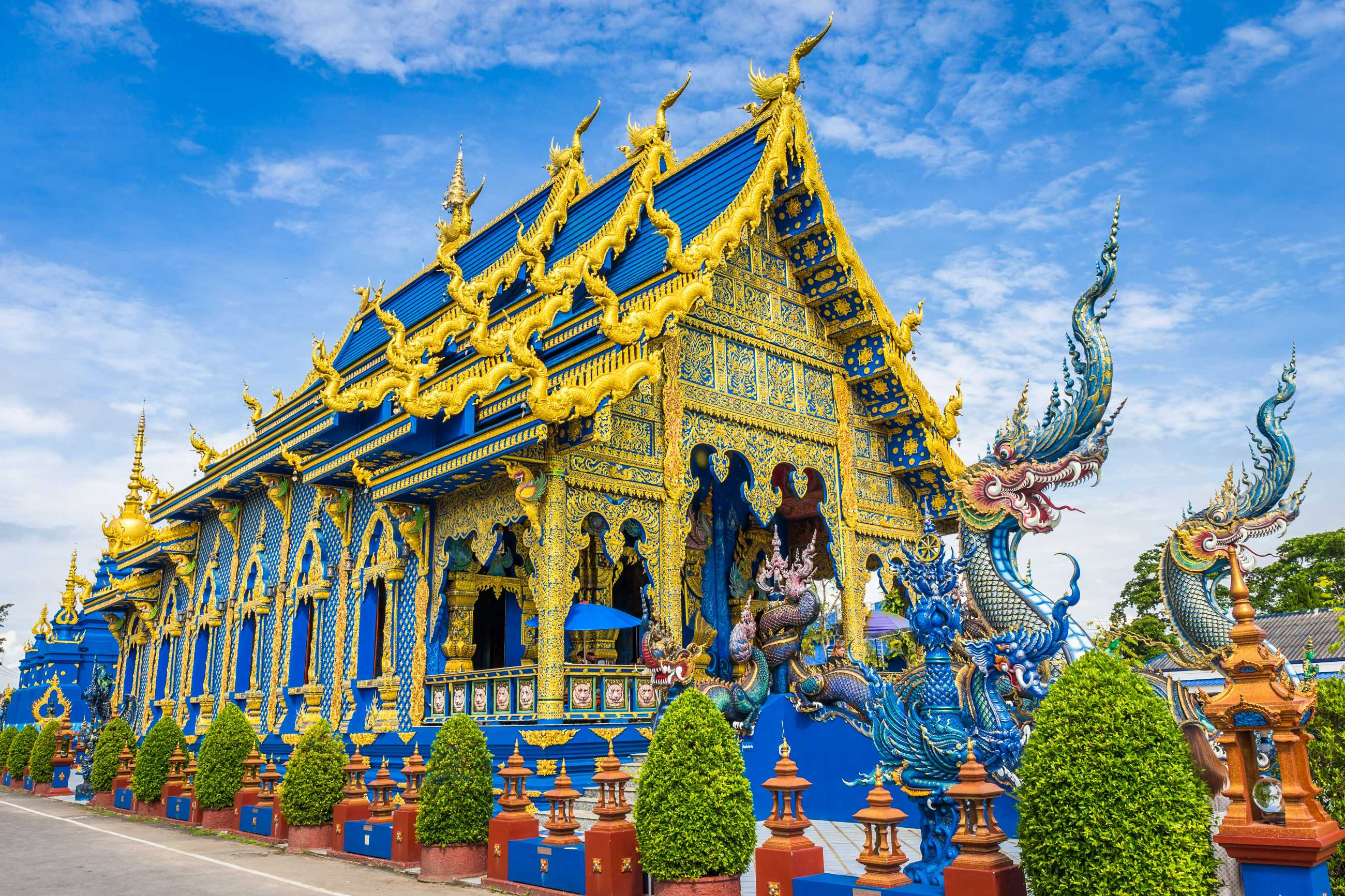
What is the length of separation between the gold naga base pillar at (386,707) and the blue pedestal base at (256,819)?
67.1 inches

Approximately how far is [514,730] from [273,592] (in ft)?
26.4

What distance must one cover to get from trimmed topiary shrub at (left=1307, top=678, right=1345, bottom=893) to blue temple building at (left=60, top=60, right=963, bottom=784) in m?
6.94

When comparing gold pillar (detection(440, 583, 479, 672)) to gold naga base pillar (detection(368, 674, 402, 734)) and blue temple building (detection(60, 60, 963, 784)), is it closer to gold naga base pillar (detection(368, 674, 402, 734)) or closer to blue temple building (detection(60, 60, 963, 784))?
blue temple building (detection(60, 60, 963, 784))

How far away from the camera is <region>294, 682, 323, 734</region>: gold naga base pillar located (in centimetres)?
1453

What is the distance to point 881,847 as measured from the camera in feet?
18.2

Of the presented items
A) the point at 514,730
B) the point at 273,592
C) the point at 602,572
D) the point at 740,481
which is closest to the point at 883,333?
the point at 740,481

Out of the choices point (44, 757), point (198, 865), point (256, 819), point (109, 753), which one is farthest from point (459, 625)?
point (44, 757)

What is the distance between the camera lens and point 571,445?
10938mm

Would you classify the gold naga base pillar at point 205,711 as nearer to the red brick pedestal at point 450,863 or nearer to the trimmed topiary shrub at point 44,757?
the trimmed topiary shrub at point 44,757

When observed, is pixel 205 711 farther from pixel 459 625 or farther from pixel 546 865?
pixel 546 865

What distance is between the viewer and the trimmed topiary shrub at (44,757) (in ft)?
63.9

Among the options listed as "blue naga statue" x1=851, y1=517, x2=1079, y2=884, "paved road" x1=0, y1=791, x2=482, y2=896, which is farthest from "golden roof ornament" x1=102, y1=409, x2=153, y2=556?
"blue naga statue" x1=851, y1=517, x2=1079, y2=884

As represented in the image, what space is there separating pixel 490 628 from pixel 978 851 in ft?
37.9

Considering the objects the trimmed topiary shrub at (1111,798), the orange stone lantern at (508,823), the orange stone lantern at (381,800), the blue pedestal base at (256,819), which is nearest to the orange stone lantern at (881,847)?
the trimmed topiary shrub at (1111,798)
